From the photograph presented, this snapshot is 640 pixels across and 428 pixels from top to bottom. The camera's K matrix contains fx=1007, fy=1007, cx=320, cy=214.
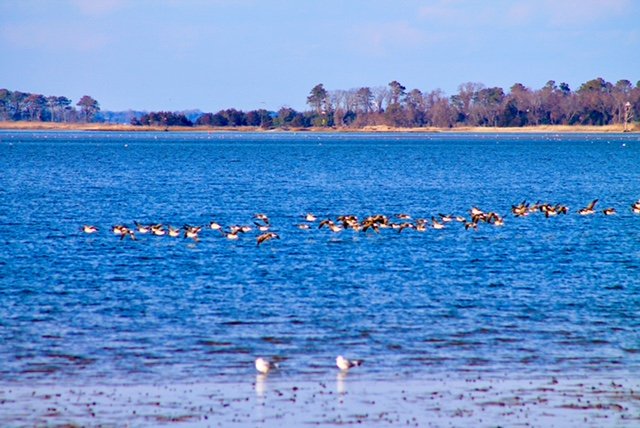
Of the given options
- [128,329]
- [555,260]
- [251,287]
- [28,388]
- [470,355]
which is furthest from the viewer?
[555,260]

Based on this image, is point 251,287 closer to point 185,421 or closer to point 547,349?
point 547,349

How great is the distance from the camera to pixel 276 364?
49.0ft

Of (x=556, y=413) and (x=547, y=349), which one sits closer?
(x=556, y=413)

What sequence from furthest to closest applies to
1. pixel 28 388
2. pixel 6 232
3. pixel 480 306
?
pixel 6 232
pixel 480 306
pixel 28 388

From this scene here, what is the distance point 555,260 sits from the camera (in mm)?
27312

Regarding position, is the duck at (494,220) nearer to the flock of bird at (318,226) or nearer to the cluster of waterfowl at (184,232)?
the flock of bird at (318,226)

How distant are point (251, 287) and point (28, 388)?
9097mm

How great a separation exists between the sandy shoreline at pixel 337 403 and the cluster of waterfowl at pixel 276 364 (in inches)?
7.4

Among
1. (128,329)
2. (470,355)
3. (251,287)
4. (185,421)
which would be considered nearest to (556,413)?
(470,355)

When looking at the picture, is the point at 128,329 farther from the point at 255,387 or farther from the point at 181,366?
the point at 255,387

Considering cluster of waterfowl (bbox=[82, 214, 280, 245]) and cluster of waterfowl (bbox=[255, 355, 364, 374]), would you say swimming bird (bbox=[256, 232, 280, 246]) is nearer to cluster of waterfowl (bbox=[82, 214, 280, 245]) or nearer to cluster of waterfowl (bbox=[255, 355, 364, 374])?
cluster of waterfowl (bbox=[82, 214, 280, 245])

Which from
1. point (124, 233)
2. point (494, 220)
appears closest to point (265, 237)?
point (124, 233)

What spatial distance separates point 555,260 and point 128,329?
13.8 m

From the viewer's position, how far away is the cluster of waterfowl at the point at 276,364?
14.4m
